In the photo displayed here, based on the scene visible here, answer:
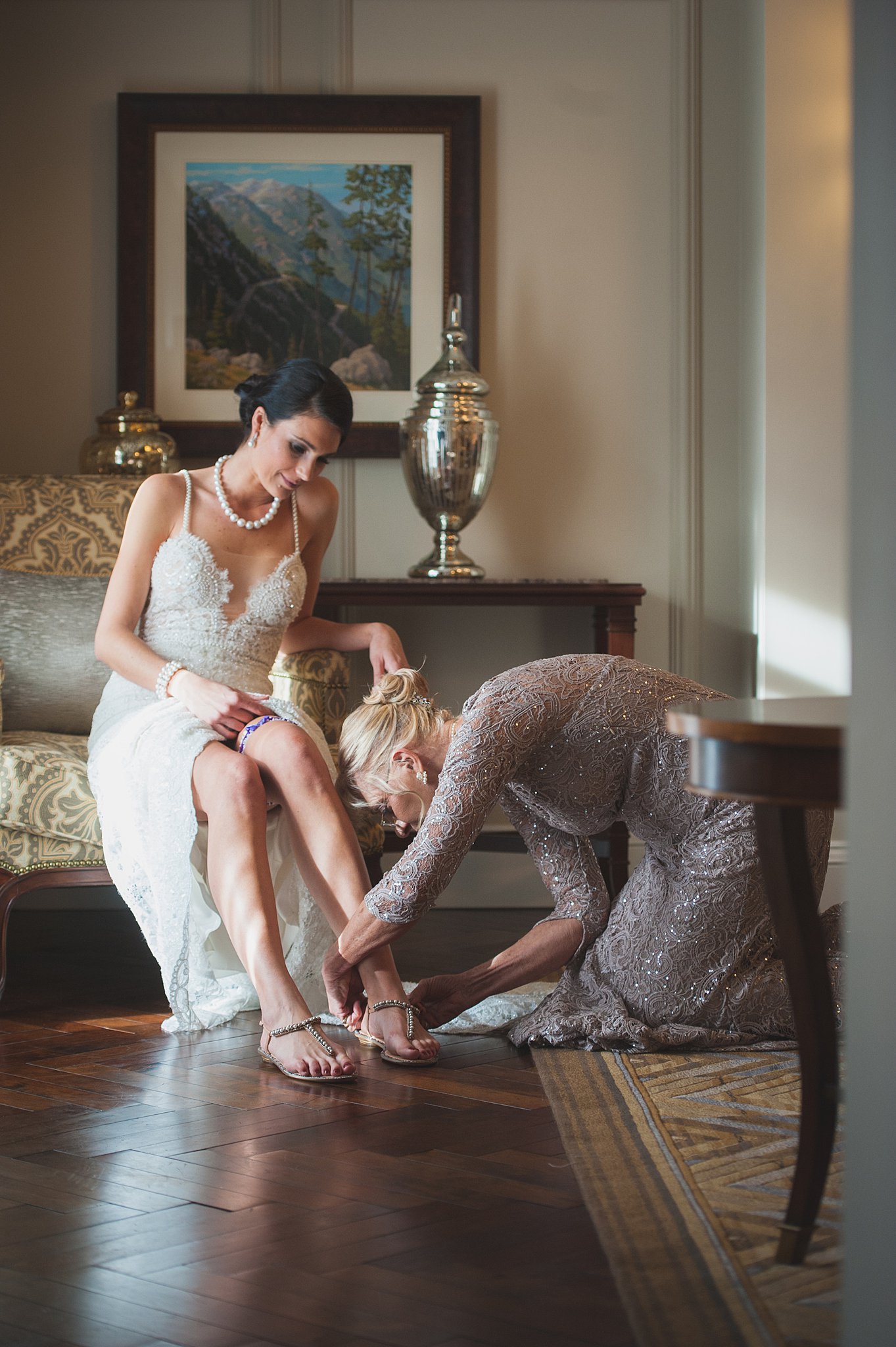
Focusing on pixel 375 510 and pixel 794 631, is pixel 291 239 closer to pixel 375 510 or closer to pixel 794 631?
pixel 375 510

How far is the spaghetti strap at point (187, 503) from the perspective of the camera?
291 centimetres

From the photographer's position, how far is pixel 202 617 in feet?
9.39

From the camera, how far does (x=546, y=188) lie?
4.15 metres

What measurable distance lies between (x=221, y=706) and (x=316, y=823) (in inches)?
12.5

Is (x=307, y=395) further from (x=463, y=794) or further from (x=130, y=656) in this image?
(x=463, y=794)

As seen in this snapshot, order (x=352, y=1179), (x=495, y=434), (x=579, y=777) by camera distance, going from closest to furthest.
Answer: (x=352, y=1179) → (x=579, y=777) → (x=495, y=434)

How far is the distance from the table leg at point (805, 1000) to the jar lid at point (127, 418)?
2.84 meters

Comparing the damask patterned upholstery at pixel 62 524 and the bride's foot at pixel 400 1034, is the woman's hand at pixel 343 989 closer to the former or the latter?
the bride's foot at pixel 400 1034

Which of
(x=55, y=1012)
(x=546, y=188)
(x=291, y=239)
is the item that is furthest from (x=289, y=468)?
(x=546, y=188)

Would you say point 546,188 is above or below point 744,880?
above

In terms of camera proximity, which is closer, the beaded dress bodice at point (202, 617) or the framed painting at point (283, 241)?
the beaded dress bodice at point (202, 617)

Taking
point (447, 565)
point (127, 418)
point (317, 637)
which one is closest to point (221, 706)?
point (317, 637)

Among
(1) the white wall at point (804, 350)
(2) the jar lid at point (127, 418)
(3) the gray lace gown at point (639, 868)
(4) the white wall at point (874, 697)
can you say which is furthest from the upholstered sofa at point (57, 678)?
(4) the white wall at point (874, 697)

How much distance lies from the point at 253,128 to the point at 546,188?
0.92 m
